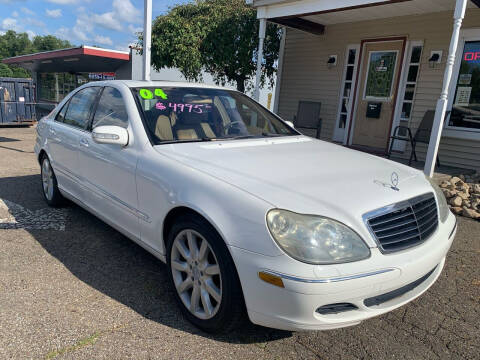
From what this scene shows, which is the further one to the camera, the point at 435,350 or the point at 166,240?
the point at 166,240

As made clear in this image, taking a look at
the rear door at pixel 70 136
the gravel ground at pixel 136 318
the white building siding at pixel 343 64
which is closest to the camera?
the gravel ground at pixel 136 318

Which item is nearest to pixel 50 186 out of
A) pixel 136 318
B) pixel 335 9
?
pixel 136 318

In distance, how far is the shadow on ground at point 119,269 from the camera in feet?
8.32

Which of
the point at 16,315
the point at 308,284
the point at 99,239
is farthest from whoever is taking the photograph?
the point at 99,239

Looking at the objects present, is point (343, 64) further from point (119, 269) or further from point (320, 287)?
point (320, 287)

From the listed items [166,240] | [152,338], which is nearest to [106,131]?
[166,240]

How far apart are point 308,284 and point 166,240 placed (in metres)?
1.15

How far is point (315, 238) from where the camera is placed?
79.3 inches

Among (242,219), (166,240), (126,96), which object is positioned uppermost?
(126,96)

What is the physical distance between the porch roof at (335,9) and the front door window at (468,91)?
0.82m

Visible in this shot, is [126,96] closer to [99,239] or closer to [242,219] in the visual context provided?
[99,239]

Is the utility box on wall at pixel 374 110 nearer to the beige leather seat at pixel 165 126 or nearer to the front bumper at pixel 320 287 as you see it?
the beige leather seat at pixel 165 126

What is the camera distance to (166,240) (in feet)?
8.93

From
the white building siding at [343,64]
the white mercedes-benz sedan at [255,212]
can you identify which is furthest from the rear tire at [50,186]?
the white building siding at [343,64]
